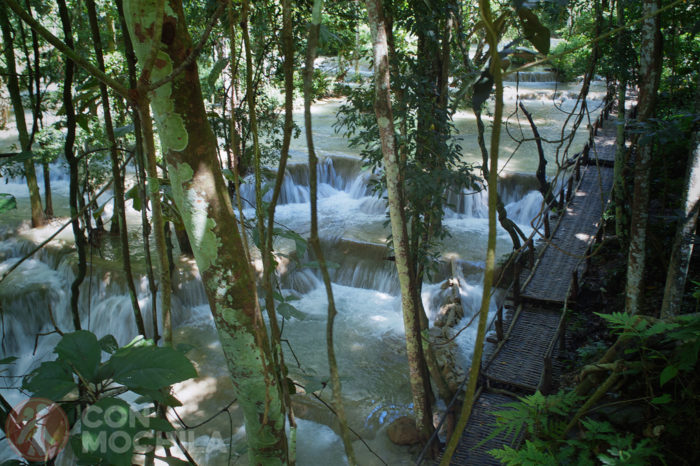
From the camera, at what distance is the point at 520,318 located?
6148 millimetres

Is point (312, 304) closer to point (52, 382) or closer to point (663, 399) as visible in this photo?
point (663, 399)

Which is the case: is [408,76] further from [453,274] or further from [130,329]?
[130,329]

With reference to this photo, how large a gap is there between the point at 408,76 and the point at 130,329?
5928mm

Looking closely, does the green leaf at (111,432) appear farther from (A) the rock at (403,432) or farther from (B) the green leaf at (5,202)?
(A) the rock at (403,432)

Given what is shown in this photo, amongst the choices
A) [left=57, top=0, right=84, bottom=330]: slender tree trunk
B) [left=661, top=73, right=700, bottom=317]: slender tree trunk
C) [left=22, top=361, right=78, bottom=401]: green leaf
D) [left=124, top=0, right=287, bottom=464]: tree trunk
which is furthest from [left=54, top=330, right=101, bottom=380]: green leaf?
[left=661, top=73, right=700, bottom=317]: slender tree trunk

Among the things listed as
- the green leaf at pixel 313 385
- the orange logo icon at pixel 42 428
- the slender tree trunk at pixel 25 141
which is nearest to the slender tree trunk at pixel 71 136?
the orange logo icon at pixel 42 428

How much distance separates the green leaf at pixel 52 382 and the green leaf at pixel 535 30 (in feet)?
5.04

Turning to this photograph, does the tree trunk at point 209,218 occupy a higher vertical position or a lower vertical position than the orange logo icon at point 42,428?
higher

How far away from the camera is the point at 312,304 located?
9.36m

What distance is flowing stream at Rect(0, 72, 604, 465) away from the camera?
6.41 metres

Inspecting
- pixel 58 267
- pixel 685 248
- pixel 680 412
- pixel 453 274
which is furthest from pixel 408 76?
pixel 58 267

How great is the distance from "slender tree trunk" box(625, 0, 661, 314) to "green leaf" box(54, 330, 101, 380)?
402 centimetres

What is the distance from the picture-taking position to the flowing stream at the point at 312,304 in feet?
21.0

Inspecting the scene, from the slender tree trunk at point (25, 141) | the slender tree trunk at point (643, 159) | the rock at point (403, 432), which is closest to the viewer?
the slender tree trunk at point (643, 159)
